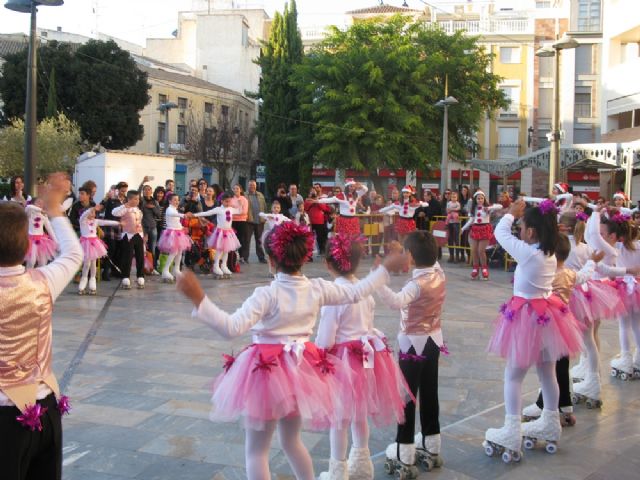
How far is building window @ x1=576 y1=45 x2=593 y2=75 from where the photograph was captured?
47312 millimetres

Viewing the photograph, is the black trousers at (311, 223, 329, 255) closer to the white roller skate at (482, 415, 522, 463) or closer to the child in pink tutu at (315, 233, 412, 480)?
the white roller skate at (482, 415, 522, 463)

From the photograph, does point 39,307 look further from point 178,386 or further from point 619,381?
point 619,381

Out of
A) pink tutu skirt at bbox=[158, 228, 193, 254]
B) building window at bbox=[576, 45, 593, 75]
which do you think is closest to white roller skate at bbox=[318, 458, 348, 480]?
pink tutu skirt at bbox=[158, 228, 193, 254]

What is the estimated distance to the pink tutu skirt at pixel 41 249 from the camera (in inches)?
445

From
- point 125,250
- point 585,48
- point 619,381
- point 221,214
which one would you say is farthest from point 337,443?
point 585,48

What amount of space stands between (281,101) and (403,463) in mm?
41797

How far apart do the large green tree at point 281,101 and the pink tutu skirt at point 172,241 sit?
30.3m

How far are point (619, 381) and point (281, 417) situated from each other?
488 centimetres

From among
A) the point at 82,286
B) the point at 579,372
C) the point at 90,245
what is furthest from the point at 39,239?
the point at 579,372

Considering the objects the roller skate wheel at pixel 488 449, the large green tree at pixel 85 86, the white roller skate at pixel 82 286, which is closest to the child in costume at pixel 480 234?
the white roller skate at pixel 82 286

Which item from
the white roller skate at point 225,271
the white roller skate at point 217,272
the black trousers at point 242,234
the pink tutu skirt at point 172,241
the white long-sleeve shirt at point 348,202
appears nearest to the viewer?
the pink tutu skirt at point 172,241

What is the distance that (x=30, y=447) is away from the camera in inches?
117

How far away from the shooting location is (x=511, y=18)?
50.9 m

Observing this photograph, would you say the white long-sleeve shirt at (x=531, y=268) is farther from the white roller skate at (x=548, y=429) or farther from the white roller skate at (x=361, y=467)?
the white roller skate at (x=361, y=467)
